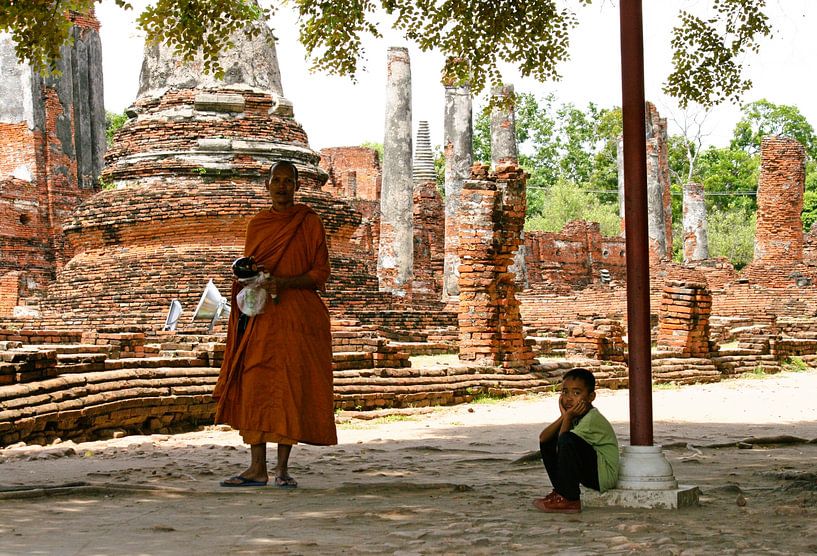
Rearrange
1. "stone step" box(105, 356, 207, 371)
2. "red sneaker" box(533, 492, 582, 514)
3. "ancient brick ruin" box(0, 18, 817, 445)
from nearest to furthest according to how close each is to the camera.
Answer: "red sneaker" box(533, 492, 582, 514), "stone step" box(105, 356, 207, 371), "ancient brick ruin" box(0, 18, 817, 445)

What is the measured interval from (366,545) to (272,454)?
2994 mm

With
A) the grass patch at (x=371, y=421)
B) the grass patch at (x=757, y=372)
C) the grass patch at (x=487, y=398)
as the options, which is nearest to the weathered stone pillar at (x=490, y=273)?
the grass patch at (x=487, y=398)

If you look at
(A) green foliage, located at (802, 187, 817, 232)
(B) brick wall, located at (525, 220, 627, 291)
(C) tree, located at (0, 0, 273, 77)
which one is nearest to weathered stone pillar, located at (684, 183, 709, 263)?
(B) brick wall, located at (525, 220, 627, 291)

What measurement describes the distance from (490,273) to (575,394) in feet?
26.4

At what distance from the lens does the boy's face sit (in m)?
4.53

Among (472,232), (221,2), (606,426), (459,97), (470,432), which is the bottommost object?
(470,432)

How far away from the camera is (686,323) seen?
14492 mm

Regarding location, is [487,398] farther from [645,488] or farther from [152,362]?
[645,488]

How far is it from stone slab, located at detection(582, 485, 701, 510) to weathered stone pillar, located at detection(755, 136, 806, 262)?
85.8 feet

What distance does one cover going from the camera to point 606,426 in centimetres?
454

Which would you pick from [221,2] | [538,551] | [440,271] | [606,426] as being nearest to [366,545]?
[538,551]

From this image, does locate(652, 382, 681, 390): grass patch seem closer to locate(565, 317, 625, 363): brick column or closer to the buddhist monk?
locate(565, 317, 625, 363): brick column

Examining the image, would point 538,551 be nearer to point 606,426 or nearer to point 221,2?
point 606,426

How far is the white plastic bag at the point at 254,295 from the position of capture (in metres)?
5.11
